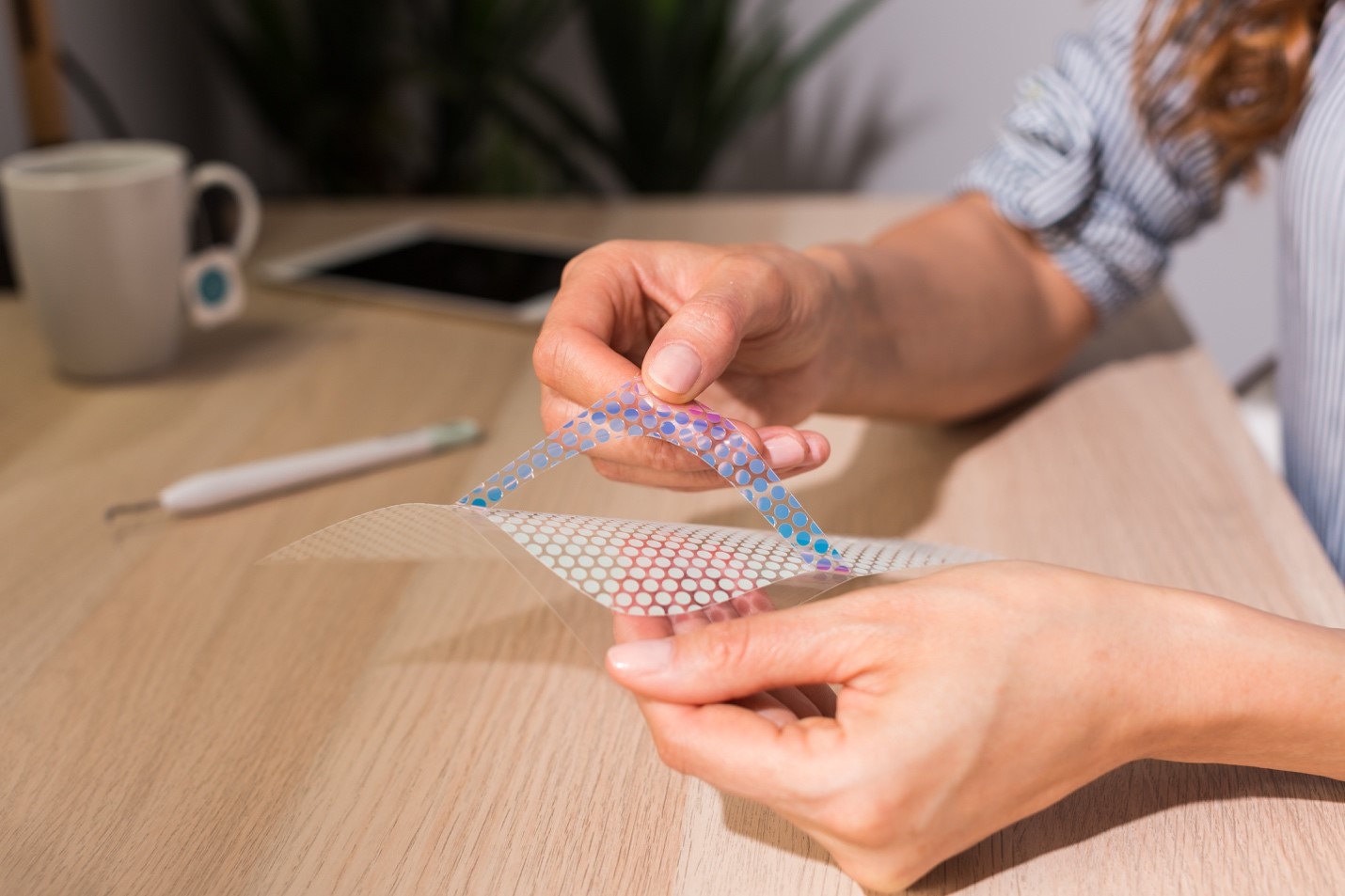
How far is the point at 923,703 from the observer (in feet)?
1.12

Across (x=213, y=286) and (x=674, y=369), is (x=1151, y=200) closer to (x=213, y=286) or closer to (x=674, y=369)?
(x=674, y=369)

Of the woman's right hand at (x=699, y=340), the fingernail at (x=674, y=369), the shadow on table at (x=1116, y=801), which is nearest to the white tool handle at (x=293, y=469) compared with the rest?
the woman's right hand at (x=699, y=340)

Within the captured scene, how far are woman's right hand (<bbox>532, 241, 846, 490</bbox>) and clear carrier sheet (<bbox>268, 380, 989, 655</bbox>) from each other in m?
0.01

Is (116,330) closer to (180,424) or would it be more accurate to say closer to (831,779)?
(180,424)

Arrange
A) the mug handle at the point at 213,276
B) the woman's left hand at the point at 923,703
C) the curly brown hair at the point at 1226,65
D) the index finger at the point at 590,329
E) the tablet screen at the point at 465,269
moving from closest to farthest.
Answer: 1. the woman's left hand at the point at 923,703
2. the index finger at the point at 590,329
3. the curly brown hair at the point at 1226,65
4. the mug handle at the point at 213,276
5. the tablet screen at the point at 465,269

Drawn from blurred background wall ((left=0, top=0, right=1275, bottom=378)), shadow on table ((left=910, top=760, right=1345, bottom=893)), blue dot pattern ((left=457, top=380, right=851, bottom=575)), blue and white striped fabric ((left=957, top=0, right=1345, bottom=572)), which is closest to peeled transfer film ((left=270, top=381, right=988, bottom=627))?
blue dot pattern ((left=457, top=380, right=851, bottom=575))

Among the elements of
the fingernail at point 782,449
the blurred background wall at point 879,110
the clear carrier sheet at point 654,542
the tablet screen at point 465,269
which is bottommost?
the blurred background wall at point 879,110

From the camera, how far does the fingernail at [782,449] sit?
0.45 metres

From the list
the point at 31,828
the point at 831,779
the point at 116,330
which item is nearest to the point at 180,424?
the point at 116,330

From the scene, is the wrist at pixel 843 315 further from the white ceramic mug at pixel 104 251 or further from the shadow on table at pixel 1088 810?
the white ceramic mug at pixel 104 251

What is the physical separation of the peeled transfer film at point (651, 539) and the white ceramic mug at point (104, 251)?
400 mm

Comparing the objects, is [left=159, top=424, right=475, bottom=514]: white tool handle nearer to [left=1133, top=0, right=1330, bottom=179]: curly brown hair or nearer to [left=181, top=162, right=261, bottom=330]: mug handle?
[left=181, top=162, right=261, bottom=330]: mug handle

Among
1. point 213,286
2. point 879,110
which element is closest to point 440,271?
point 213,286

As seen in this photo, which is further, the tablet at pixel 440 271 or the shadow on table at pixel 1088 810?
the tablet at pixel 440 271
